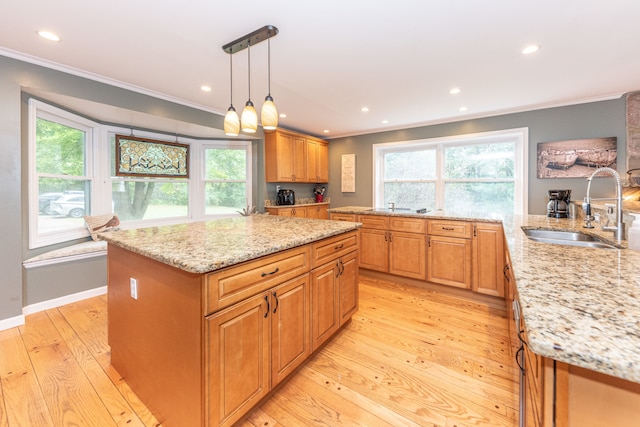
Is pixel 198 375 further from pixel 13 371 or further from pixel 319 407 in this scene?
pixel 13 371

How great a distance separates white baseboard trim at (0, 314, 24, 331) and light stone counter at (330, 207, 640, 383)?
→ 3.71 meters

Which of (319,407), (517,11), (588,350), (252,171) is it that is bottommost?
(319,407)

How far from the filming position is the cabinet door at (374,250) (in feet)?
11.8

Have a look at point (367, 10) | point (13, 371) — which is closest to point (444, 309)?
point (367, 10)

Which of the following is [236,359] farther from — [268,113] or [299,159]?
[299,159]

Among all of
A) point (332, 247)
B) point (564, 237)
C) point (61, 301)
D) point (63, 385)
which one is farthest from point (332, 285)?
point (61, 301)

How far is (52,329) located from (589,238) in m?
4.43

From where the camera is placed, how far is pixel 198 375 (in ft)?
3.90

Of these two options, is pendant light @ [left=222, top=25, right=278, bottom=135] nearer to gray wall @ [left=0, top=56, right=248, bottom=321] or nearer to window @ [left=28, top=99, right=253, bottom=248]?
gray wall @ [left=0, top=56, right=248, bottom=321]

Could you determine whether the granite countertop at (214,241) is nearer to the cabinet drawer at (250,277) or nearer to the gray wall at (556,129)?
the cabinet drawer at (250,277)

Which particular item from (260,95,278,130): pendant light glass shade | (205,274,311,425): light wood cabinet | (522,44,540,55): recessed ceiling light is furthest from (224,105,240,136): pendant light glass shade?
(522,44,540,55): recessed ceiling light

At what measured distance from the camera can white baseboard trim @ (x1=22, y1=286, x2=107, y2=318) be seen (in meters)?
2.63

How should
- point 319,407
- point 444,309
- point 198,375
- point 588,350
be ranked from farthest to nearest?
point 444,309 → point 319,407 → point 198,375 → point 588,350

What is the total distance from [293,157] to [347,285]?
3.13 m
